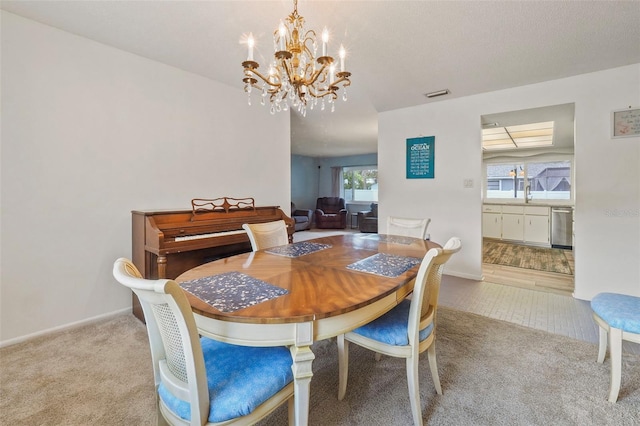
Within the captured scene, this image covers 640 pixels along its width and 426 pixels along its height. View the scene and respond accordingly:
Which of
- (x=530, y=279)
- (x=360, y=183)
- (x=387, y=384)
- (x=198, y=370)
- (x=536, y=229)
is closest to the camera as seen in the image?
(x=198, y=370)

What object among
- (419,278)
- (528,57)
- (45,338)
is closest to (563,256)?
(528,57)

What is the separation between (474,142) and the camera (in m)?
3.67

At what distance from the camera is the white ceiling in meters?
1.98

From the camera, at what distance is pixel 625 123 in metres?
2.80

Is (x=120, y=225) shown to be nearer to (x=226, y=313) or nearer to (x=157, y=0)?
(x=157, y=0)

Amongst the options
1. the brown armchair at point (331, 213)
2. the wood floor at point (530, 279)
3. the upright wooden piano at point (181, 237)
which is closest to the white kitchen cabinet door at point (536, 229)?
the wood floor at point (530, 279)

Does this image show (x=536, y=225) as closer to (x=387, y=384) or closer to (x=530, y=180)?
(x=530, y=180)

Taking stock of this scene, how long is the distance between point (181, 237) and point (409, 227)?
2.07 meters

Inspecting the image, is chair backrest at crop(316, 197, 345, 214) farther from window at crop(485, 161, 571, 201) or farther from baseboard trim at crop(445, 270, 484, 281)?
baseboard trim at crop(445, 270, 484, 281)

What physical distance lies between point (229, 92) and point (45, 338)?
2.91 metres

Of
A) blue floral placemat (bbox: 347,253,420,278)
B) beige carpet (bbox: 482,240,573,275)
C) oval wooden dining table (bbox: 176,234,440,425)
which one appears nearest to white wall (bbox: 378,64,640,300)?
beige carpet (bbox: 482,240,573,275)

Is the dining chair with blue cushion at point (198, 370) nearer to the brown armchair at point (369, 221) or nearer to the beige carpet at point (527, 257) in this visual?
the beige carpet at point (527, 257)

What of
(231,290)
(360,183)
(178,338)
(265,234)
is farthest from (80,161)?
(360,183)

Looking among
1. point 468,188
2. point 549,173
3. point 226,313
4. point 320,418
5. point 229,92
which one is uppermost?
point 229,92
